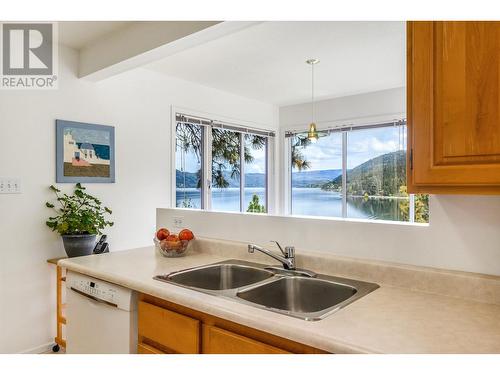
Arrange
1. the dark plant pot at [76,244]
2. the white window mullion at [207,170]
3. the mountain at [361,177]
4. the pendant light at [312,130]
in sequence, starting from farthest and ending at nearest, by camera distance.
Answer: the mountain at [361,177] < the white window mullion at [207,170] < the pendant light at [312,130] < the dark plant pot at [76,244]

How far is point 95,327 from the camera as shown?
1765 millimetres

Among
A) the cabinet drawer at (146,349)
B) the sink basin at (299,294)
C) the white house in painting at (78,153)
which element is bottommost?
the cabinet drawer at (146,349)

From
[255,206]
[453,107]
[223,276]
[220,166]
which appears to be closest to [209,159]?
[220,166]

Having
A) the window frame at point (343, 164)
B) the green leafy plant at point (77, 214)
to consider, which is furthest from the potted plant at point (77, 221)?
the window frame at point (343, 164)

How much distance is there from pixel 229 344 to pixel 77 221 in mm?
1907

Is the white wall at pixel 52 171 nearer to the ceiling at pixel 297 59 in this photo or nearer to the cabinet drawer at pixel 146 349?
the ceiling at pixel 297 59

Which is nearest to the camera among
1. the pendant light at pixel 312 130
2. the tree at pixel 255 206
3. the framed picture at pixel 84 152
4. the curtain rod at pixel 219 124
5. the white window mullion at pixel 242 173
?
the framed picture at pixel 84 152

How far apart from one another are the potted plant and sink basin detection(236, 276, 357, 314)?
1698 millimetres

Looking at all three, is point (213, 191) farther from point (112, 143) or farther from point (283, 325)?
point (283, 325)

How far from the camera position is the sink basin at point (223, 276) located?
1815 mm

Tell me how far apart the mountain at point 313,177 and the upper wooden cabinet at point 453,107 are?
3811 millimetres

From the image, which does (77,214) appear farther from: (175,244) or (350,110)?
(350,110)

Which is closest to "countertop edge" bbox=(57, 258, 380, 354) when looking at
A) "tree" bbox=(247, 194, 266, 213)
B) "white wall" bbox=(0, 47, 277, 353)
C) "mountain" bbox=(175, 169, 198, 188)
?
"white wall" bbox=(0, 47, 277, 353)

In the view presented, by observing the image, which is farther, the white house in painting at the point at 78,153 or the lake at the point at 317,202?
the lake at the point at 317,202
